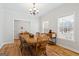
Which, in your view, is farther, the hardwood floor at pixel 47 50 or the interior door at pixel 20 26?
the interior door at pixel 20 26

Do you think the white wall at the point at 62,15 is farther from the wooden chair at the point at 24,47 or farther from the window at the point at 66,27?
the wooden chair at the point at 24,47

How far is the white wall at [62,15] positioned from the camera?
2408 mm

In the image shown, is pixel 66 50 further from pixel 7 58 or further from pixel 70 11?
pixel 7 58

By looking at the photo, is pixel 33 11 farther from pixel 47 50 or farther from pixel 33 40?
pixel 47 50

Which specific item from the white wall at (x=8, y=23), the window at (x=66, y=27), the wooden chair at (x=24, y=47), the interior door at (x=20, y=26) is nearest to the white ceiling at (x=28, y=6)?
the white wall at (x=8, y=23)

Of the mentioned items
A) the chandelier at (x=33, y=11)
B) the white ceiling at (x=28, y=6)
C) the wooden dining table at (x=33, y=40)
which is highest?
the white ceiling at (x=28, y=6)

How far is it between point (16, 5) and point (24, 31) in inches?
25.1

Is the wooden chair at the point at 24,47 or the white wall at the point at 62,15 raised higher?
the white wall at the point at 62,15

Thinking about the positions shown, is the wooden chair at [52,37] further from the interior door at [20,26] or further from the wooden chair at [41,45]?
the interior door at [20,26]

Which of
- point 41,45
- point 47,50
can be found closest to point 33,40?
point 41,45

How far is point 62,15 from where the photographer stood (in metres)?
2.51

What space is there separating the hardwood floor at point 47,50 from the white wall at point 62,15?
12 centimetres

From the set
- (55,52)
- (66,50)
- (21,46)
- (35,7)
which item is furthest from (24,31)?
(66,50)

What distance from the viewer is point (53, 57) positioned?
8.05 ft
